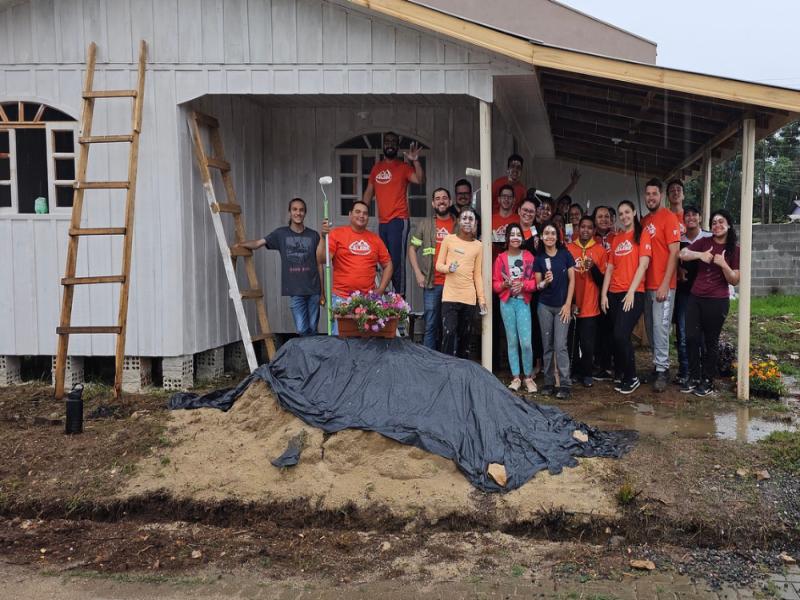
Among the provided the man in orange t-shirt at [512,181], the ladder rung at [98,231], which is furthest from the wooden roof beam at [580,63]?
the ladder rung at [98,231]

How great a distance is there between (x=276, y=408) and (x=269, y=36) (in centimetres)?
393

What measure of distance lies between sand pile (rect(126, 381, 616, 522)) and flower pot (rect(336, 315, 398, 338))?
91 centimetres

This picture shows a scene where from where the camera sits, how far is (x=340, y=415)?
222 inches

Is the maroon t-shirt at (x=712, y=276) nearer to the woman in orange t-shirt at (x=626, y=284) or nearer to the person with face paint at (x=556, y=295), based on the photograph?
the woman in orange t-shirt at (x=626, y=284)

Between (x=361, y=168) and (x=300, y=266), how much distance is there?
2.17 meters

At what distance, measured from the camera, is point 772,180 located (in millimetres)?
28547

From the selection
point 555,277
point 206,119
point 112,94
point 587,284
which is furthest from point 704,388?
point 112,94

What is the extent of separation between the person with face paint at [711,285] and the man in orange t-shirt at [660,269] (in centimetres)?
17

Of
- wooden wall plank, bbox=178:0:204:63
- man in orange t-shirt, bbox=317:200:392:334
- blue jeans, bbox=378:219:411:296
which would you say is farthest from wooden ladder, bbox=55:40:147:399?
blue jeans, bbox=378:219:411:296

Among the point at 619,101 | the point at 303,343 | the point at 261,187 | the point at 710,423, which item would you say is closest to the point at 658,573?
the point at 710,423

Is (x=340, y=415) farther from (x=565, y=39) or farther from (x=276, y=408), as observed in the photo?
(x=565, y=39)

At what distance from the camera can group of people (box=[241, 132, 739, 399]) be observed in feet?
24.2

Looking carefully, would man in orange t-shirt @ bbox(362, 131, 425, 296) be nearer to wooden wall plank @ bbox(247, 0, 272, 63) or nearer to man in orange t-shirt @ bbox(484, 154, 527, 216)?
man in orange t-shirt @ bbox(484, 154, 527, 216)

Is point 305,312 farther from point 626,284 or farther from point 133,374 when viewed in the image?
point 626,284
